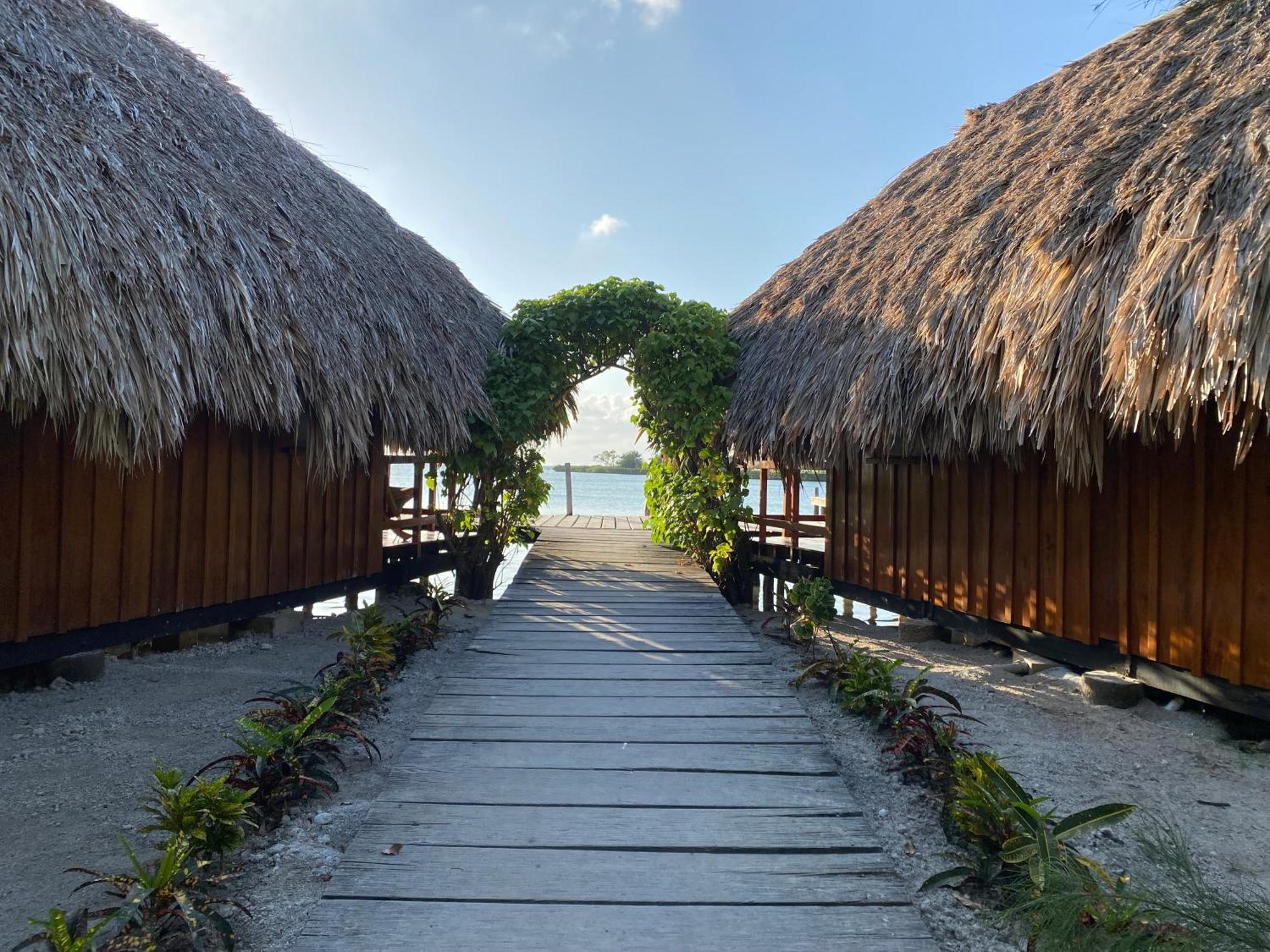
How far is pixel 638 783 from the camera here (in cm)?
267

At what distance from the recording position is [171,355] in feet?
12.6

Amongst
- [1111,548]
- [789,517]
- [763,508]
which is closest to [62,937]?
[1111,548]

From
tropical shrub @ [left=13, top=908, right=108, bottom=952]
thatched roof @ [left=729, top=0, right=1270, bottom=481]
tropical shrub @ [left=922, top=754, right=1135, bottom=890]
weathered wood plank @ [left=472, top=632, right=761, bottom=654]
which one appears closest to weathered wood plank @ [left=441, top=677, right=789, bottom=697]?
weathered wood plank @ [left=472, top=632, right=761, bottom=654]

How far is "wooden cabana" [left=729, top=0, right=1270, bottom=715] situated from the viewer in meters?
3.05

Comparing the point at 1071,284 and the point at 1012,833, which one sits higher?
the point at 1071,284

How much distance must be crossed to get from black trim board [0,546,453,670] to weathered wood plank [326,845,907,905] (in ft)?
10.5

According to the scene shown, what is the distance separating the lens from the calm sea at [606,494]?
10305mm

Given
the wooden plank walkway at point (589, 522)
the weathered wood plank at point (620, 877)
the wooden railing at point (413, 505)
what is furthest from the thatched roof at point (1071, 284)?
the wooden plank walkway at point (589, 522)

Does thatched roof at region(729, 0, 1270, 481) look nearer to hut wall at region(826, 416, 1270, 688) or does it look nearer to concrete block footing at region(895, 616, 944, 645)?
hut wall at region(826, 416, 1270, 688)

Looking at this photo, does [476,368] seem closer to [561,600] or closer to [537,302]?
[537,302]

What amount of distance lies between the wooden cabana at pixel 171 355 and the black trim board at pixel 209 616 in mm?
18

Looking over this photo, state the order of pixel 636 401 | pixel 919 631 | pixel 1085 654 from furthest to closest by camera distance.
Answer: pixel 636 401
pixel 919 631
pixel 1085 654

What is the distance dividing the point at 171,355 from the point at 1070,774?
5241mm

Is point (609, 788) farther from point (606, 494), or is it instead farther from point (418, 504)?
point (606, 494)
